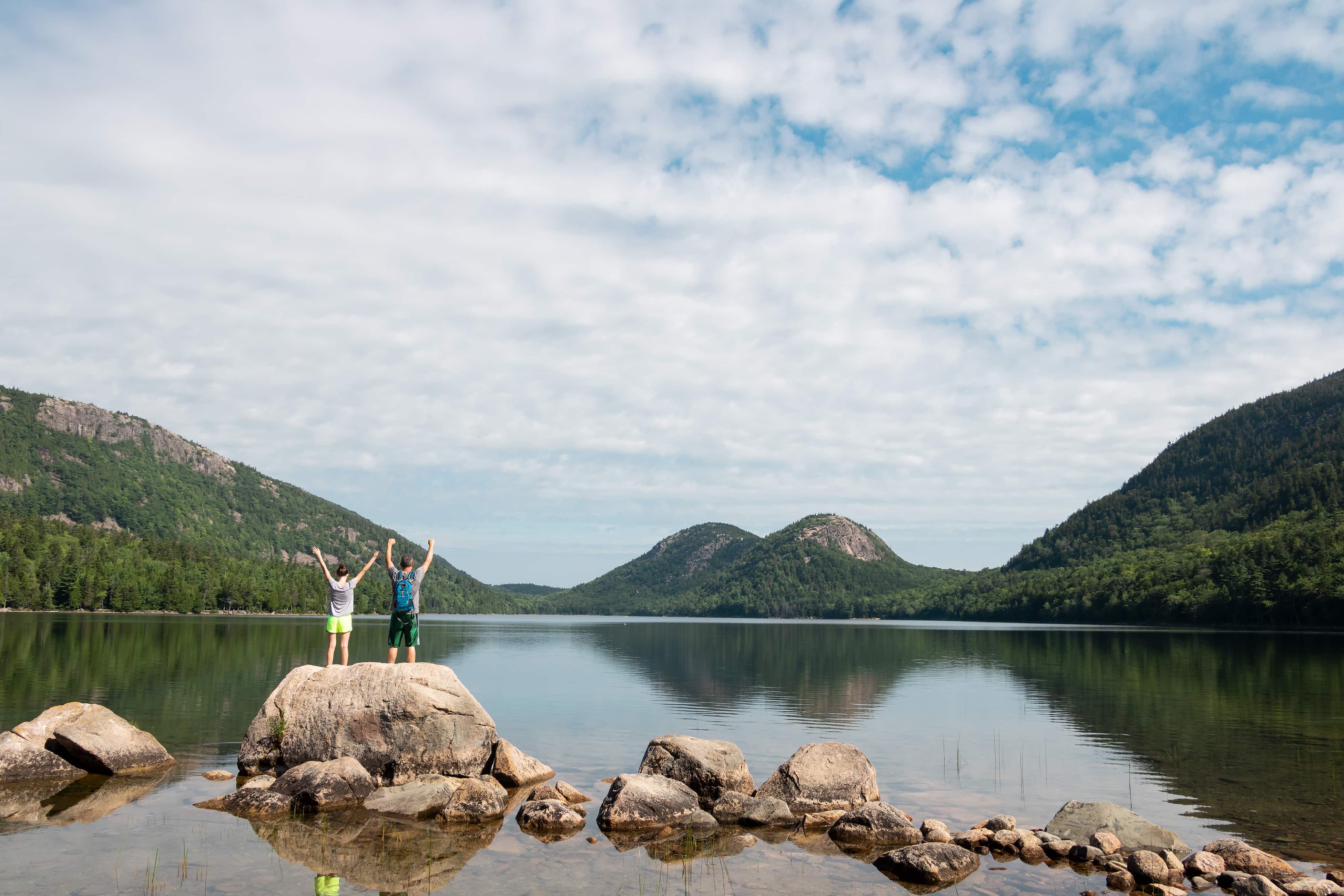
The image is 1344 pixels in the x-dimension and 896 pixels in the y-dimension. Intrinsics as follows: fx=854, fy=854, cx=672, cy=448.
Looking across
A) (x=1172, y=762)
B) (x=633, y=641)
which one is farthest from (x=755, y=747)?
(x=633, y=641)

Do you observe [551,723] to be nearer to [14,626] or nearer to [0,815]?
[0,815]

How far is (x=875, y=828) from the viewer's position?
634 inches

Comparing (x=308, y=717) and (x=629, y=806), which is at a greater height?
(x=308, y=717)

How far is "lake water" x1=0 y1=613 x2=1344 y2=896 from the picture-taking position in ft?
44.4

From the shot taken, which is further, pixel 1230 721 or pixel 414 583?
pixel 1230 721

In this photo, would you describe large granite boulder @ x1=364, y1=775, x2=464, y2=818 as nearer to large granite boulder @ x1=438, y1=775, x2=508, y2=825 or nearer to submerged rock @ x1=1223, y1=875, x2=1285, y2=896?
large granite boulder @ x1=438, y1=775, x2=508, y2=825

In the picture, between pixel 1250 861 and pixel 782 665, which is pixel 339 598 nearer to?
pixel 1250 861

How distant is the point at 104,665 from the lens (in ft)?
145

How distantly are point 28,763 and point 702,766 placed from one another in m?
14.6

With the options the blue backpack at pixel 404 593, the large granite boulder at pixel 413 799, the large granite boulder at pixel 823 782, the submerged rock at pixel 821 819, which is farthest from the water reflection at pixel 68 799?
the submerged rock at pixel 821 819

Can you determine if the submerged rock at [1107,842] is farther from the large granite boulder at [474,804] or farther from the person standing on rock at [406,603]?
the person standing on rock at [406,603]

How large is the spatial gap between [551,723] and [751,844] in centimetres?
1618

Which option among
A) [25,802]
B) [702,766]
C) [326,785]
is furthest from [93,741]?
[702,766]

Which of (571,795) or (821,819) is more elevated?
(571,795)
